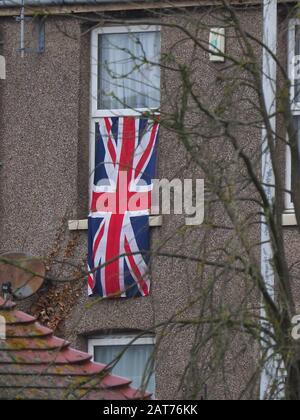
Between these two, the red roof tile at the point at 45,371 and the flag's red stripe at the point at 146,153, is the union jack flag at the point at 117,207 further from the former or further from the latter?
the red roof tile at the point at 45,371

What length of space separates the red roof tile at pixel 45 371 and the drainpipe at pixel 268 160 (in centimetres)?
83

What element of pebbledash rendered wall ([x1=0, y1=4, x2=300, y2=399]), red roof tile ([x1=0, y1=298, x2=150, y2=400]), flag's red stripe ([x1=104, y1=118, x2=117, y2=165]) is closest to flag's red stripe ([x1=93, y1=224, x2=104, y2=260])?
pebbledash rendered wall ([x1=0, y1=4, x2=300, y2=399])

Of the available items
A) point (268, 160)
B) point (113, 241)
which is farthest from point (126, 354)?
point (268, 160)

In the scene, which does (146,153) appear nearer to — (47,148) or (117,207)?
(117,207)

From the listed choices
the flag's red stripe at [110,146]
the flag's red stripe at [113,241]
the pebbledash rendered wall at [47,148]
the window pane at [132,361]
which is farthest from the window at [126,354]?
the flag's red stripe at [110,146]

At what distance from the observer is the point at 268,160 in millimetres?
11828

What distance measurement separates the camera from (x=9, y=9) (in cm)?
1936

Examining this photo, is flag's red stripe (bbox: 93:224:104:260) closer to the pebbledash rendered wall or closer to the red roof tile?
the pebbledash rendered wall

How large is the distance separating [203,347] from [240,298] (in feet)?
2.09

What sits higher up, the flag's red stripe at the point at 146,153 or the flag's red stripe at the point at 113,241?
the flag's red stripe at the point at 146,153

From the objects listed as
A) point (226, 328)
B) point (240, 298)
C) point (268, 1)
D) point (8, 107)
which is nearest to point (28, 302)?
point (8, 107)

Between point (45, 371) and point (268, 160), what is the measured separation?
6.94 feet

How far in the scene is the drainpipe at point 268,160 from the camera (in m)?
10.8
